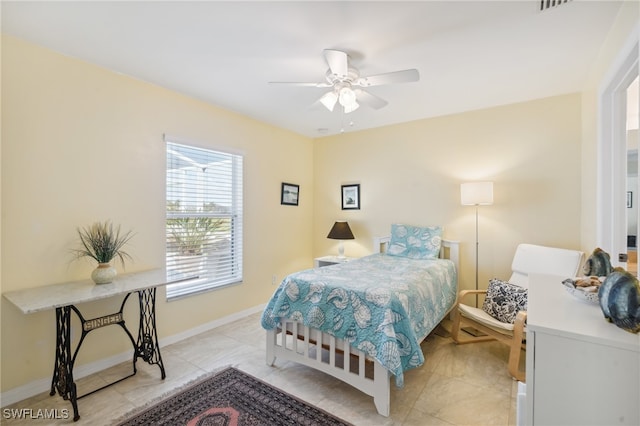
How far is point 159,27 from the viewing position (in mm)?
1896

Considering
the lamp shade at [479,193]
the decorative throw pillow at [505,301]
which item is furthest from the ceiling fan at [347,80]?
the decorative throw pillow at [505,301]

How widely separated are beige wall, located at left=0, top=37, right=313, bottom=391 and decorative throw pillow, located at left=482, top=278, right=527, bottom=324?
285cm

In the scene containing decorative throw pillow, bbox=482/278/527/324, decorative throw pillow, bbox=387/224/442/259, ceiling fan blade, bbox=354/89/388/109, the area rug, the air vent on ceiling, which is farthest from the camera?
decorative throw pillow, bbox=387/224/442/259

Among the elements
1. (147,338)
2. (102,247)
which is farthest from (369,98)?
(147,338)

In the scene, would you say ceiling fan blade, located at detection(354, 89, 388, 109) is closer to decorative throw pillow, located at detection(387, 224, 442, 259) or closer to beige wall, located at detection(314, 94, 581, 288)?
beige wall, located at detection(314, 94, 581, 288)

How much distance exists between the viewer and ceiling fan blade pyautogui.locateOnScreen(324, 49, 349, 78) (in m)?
1.92

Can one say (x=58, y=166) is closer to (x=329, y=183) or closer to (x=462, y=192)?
(x=329, y=183)

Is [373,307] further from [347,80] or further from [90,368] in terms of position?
[90,368]

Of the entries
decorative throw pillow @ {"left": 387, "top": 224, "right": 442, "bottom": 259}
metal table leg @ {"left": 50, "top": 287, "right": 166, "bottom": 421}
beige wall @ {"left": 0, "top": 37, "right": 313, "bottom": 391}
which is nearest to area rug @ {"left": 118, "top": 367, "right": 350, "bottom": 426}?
metal table leg @ {"left": 50, "top": 287, "right": 166, "bottom": 421}

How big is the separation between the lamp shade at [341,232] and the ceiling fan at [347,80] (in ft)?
6.77

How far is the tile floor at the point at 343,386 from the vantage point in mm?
1890

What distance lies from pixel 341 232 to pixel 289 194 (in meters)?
0.98

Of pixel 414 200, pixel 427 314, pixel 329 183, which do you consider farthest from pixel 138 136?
pixel 414 200

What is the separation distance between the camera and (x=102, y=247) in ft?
7.48
